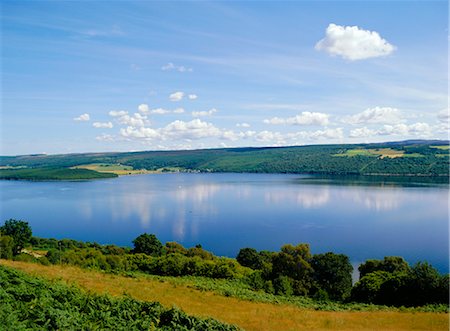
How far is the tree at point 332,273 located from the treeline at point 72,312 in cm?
2173

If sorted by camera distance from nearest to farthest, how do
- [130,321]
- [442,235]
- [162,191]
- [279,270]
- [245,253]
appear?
[130,321] → [279,270] → [245,253] → [442,235] → [162,191]

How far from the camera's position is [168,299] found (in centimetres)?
1434

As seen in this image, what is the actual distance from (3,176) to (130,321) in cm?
18492

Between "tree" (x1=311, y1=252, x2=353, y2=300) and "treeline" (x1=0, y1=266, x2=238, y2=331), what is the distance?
71.3 ft

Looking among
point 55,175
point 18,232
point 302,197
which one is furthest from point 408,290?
point 55,175

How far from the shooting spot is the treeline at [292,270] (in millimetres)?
19984

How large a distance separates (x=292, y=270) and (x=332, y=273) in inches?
133

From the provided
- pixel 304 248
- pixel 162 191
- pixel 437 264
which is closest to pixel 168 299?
pixel 304 248

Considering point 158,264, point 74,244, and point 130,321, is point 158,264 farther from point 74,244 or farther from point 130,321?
point 74,244

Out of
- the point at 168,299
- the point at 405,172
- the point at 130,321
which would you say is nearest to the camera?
the point at 130,321

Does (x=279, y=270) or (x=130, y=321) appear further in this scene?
(x=279, y=270)

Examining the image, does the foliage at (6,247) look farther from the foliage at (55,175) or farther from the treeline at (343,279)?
the foliage at (55,175)

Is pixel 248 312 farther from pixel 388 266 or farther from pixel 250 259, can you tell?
pixel 250 259

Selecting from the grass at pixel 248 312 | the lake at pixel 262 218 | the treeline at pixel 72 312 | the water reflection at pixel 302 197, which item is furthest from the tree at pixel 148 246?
the water reflection at pixel 302 197
